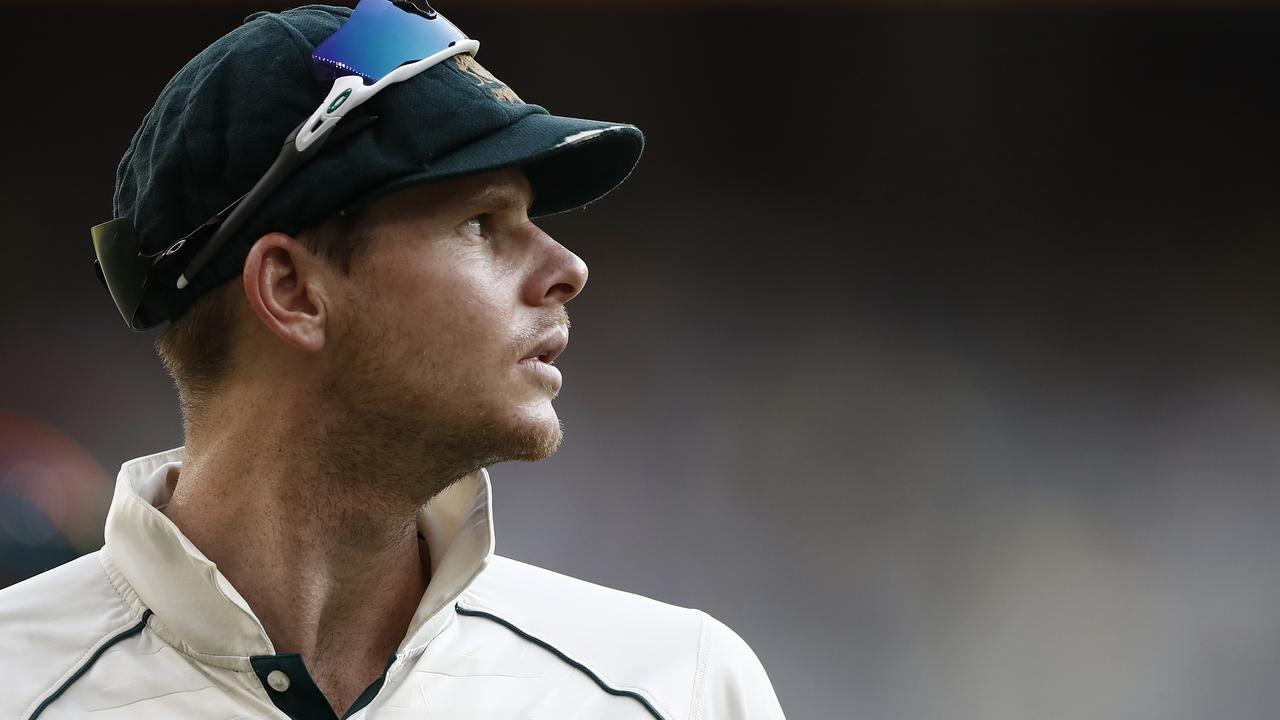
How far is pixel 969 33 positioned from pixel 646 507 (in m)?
1.64

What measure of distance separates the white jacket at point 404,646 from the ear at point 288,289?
20cm

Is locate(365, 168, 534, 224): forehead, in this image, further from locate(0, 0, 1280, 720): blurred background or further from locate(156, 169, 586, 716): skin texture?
locate(0, 0, 1280, 720): blurred background

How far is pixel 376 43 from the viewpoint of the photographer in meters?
1.11

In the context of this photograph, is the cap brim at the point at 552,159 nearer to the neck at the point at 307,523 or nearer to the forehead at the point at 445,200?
the forehead at the point at 445,200

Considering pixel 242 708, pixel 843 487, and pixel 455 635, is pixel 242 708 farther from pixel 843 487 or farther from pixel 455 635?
pixel 843 487

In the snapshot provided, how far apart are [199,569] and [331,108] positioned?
421 millimetres

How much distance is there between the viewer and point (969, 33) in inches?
134

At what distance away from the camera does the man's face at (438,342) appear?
Answer: 1.09 m

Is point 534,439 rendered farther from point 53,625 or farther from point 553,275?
point 53,625

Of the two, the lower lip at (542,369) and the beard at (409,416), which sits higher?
the lower lip at (542,369)

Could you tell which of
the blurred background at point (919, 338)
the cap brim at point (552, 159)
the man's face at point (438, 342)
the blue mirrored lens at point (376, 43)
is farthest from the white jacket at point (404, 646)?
the blurred background at point (919, 338)

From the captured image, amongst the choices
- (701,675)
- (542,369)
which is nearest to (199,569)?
(542,369)

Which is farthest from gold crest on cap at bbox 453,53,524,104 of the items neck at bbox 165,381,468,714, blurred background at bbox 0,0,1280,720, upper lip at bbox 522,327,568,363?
blurred background at bbox 0,0,1280,720

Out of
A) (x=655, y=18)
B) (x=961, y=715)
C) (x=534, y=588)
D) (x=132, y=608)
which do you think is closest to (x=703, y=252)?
(x=655, y=18)
